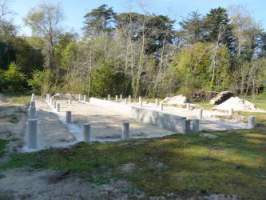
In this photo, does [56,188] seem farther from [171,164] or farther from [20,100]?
[20,100]

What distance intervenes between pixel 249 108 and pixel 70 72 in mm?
21171

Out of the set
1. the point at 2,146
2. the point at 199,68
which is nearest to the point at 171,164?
the point at 2,146

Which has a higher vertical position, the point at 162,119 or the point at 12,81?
the point at 12,81

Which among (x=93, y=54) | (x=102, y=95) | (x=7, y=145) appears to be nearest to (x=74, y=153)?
(x=7, y=145)

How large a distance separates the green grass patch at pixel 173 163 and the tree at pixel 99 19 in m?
41.9

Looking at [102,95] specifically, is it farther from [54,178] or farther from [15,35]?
[54,178]

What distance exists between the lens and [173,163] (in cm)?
575

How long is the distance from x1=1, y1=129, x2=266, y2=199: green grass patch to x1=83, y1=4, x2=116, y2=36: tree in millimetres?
41880

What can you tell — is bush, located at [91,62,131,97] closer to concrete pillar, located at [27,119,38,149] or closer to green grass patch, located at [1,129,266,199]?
green grass patch, located at [1,129,266,199]

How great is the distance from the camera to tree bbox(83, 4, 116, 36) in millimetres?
48222

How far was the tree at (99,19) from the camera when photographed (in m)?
48.2

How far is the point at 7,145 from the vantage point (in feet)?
24.6

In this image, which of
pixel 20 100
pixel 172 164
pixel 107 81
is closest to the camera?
pixel 172 164

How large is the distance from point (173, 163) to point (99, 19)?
→ 4559 cm
